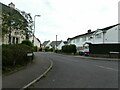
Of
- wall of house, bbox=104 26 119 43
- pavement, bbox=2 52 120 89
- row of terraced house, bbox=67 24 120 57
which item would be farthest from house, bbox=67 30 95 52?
pavement, bbox=2 52 120 89

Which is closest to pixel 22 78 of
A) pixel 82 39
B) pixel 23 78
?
pixel 23 78

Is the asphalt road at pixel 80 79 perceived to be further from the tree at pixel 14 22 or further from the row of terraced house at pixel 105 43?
the row of terraced house at pixel 105 43

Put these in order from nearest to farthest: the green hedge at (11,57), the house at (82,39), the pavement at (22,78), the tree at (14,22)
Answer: the pavement at (22,78), the green hedge at (11,57), the tree at (14,22), the house at (82,39)

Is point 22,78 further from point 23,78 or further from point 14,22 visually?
point 14,22

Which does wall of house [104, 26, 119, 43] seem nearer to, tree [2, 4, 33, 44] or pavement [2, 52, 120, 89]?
tree [2, 4, 33, 44]

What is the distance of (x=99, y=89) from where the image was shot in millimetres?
9859

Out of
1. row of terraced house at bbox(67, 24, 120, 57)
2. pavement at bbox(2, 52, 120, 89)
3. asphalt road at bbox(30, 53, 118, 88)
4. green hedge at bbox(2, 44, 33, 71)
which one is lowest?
asphalt road at bbox(30, 53, 118, 88)

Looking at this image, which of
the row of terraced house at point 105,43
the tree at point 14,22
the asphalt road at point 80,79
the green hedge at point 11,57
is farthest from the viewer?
the row of terraced house at point 105,43

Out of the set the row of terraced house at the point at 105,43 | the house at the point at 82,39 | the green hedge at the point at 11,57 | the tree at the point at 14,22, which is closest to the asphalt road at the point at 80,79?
the green hedge at the point at 11,57

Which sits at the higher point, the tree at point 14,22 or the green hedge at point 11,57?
the tree at point 14,22

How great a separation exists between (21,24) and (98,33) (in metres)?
41.7

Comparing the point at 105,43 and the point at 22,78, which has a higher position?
the point at 105,43

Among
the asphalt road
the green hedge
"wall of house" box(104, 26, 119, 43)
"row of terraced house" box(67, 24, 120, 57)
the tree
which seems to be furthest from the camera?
"wall of house" box(104, 26, 119, 43)

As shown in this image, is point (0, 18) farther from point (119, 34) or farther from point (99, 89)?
point (119, 34)
